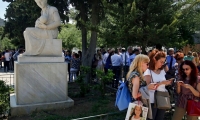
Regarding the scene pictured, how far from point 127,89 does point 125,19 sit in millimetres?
4197

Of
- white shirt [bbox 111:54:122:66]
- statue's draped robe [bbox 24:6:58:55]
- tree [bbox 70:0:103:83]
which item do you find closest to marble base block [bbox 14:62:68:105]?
statue's draped robe [bbox 24:6:58:55]

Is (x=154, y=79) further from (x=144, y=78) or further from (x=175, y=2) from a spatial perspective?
(x=175, y=2)

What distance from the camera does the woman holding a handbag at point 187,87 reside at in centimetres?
418

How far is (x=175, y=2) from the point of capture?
8695 millimetres

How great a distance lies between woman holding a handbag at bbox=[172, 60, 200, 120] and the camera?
4176 mm

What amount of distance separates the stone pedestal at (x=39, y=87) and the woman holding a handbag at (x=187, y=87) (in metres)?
3.43

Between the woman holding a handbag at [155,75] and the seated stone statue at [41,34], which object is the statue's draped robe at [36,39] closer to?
the seated stone statue at [41,34]

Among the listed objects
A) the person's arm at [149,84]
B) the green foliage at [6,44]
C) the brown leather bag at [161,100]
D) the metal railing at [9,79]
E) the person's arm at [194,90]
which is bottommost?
the metal railing at [9,79]

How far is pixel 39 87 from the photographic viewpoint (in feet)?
20.9

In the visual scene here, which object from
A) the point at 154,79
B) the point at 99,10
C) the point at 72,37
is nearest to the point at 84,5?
the point at 99,10

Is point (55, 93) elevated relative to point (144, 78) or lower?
lower

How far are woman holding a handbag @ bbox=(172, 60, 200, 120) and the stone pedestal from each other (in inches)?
135

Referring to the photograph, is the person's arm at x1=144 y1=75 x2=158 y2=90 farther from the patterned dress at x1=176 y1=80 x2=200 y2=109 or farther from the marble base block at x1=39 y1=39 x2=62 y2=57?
the marble base block at x1=39 y1=39 x2=62 y2=57

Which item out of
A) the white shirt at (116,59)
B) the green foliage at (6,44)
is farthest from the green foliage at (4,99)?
the green foliage at (6,44)
